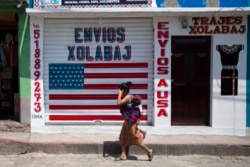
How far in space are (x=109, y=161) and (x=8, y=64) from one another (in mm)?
4613

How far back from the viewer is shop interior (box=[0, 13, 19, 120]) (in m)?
10.3

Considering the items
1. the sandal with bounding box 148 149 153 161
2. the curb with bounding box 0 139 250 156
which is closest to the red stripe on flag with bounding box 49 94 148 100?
the curb with bounding box 0 139 250 156

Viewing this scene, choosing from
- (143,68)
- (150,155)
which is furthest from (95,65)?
(150,155)

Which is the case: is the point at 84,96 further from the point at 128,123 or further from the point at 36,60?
the point at 128,123

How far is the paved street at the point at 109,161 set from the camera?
23.5 feet

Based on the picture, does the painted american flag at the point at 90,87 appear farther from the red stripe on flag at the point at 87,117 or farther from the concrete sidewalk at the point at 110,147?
the concrete sidewalk at the point at 110,147

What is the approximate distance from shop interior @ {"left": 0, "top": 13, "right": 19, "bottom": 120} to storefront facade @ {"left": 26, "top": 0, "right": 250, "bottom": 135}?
5.10ft

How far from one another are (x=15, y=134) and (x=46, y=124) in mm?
851

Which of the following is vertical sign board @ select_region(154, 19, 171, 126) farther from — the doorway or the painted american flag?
the painted american flag

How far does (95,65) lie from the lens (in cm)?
917

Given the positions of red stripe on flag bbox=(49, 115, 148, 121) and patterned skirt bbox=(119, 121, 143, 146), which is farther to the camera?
red stripe on flag bbox=(49, 115, 148, 121)

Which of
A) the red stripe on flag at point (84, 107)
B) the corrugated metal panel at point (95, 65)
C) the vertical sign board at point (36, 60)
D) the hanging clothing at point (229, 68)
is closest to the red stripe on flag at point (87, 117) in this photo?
the corrugated metal panel at point (95, 65)

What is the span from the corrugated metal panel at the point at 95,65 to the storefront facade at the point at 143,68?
0.9 inches

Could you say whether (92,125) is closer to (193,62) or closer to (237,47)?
(193,62)
